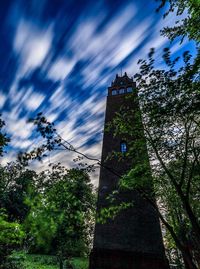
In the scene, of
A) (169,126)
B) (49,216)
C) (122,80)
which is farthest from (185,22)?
(122,80)

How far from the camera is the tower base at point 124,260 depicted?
9453mm

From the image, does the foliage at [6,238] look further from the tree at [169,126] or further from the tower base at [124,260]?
the tower base at [124,260]

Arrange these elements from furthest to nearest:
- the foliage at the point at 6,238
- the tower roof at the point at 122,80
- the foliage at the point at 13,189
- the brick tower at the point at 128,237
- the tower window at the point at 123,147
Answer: the foliage at the point at 13,189, the tower roof at the point at 122,80, the tower window at the point at 123,147, the brick tower at the point at 128,237, the foliage at the point at 6,238

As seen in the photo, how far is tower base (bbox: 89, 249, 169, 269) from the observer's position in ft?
31.0

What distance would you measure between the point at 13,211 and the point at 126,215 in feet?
78.8

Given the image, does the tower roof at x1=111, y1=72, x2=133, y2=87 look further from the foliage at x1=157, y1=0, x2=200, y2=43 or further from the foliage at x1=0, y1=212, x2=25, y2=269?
the foliage at x1=0, y1=212, x2=25, y2=269

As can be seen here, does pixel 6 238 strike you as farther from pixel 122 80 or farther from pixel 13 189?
pixel 13 189

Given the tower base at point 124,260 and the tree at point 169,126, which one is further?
the tower base at point 124,260

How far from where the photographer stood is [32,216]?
6.48ft

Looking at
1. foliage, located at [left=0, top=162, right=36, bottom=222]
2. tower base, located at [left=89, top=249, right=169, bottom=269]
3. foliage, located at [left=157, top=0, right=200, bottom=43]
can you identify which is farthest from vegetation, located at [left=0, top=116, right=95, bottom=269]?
foliage, located at [left=0, top=162, right=36, bottom=222]

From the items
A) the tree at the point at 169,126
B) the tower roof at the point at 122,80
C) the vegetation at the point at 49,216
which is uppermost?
the tower roof at the point at 122,80

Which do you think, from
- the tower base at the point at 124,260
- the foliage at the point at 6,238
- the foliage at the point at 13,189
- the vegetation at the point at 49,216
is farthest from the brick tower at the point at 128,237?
the foliage at the point at 13,189

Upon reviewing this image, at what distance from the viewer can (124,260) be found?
9773 millimetres

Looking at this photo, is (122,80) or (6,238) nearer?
(6,238)
